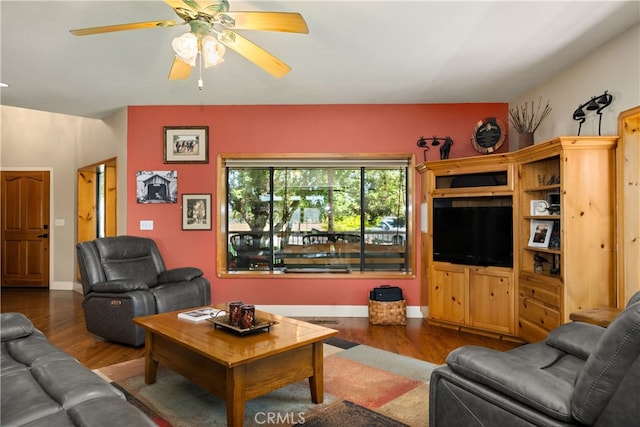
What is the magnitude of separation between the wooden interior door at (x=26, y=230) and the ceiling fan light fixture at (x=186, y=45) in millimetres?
5841

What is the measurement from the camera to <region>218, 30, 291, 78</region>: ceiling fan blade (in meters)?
2.29

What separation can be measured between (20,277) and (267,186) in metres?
4.78

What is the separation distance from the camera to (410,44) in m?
3.12

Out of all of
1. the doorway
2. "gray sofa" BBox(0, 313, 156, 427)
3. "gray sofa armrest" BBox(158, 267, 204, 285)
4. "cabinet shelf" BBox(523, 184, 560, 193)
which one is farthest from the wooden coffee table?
the doorway

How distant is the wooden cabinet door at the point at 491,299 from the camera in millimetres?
3865

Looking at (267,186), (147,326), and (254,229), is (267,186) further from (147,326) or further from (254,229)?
(147,326)

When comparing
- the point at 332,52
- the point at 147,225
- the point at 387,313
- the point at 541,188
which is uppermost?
the point at 332,52

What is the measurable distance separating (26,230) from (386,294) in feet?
19.8

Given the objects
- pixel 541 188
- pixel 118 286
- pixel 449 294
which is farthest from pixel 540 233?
pixel 118 286

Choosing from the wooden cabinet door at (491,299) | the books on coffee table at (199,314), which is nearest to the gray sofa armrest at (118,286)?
the books on coffee table at (199,314)


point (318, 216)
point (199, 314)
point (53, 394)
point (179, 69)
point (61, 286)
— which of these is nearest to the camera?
point (53, 394)

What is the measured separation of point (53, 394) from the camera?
1.51 meters

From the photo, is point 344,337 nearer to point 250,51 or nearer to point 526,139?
point 526,139

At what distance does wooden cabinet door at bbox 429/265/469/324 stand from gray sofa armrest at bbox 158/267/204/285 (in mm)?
2545
